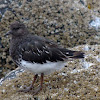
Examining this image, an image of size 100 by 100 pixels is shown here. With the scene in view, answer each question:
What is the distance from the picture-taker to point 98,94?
18.2ft

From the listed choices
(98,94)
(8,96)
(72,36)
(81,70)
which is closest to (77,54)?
(81,70)

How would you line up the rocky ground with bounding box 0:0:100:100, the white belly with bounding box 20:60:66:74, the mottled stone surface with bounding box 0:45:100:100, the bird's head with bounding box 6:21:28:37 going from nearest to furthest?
1. the mottled stone surface with bounding box 0:45:100:100
2. the white belly with bounding box 20:60:66:74
3. the bird's head with bounding box 6:21:28:37
4. the rocky ground with bounding box 0:0:100:100

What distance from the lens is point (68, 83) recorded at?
20.1ft

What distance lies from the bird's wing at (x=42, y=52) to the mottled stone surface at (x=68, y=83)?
2.24 feet

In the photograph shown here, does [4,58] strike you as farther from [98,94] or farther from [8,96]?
[98,94]

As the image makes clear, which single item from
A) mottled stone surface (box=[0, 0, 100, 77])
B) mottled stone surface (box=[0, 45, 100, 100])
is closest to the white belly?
mottled stone surface (box=[0, 45, 100, 100])

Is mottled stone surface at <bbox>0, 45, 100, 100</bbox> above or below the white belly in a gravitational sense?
below

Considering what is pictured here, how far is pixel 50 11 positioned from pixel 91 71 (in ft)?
11.4

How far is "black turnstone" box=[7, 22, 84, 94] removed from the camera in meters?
5.91

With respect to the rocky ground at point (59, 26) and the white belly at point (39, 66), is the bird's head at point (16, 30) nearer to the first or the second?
the white belly at point (39, 66)

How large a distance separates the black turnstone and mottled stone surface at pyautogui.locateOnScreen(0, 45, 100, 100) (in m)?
0.33

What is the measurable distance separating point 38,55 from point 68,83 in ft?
3.57

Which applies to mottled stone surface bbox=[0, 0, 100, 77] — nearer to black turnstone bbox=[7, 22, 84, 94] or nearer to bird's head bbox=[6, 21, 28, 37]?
bird's head bbox=[6, 21, 28, 37]

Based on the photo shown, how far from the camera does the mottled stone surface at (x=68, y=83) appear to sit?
566cm
